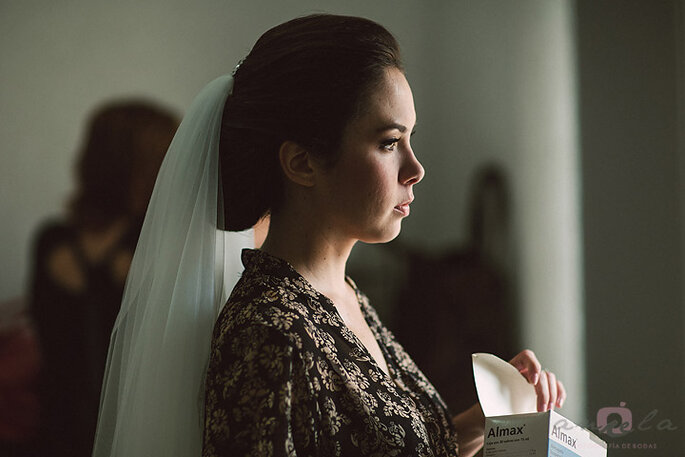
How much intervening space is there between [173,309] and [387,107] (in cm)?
43

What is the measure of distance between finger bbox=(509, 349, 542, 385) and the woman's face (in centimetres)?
33

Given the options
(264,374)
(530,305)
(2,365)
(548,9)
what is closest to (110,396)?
(264,374)

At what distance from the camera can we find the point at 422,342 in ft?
5.80

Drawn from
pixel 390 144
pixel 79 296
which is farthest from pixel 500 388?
pixel 79 296

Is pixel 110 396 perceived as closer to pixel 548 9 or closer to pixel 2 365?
pixel 2 365

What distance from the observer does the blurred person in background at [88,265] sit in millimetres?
1403

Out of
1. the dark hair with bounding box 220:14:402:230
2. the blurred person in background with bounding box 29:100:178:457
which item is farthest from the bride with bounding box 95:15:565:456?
the blurred person in background with bounding box 29:100:178:457

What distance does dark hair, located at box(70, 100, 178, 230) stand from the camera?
4.73 feet

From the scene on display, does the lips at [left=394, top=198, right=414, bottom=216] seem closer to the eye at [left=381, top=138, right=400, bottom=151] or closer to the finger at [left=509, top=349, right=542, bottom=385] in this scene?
the eye at [left=381, top=138, right=400, bottom=151]

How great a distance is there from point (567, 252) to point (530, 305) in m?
0.18

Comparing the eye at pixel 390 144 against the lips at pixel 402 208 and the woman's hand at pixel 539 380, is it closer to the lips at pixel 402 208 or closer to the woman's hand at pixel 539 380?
the lips at pixel 402 208

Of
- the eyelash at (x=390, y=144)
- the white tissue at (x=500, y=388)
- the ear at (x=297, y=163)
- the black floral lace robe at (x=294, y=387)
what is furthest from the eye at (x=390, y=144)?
the white tissue at (x=500, y=388)

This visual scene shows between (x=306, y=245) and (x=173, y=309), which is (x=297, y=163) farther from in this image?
(x=173, y=309)

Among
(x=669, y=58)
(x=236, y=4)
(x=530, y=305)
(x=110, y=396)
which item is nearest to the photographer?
(x=110, y=396)
